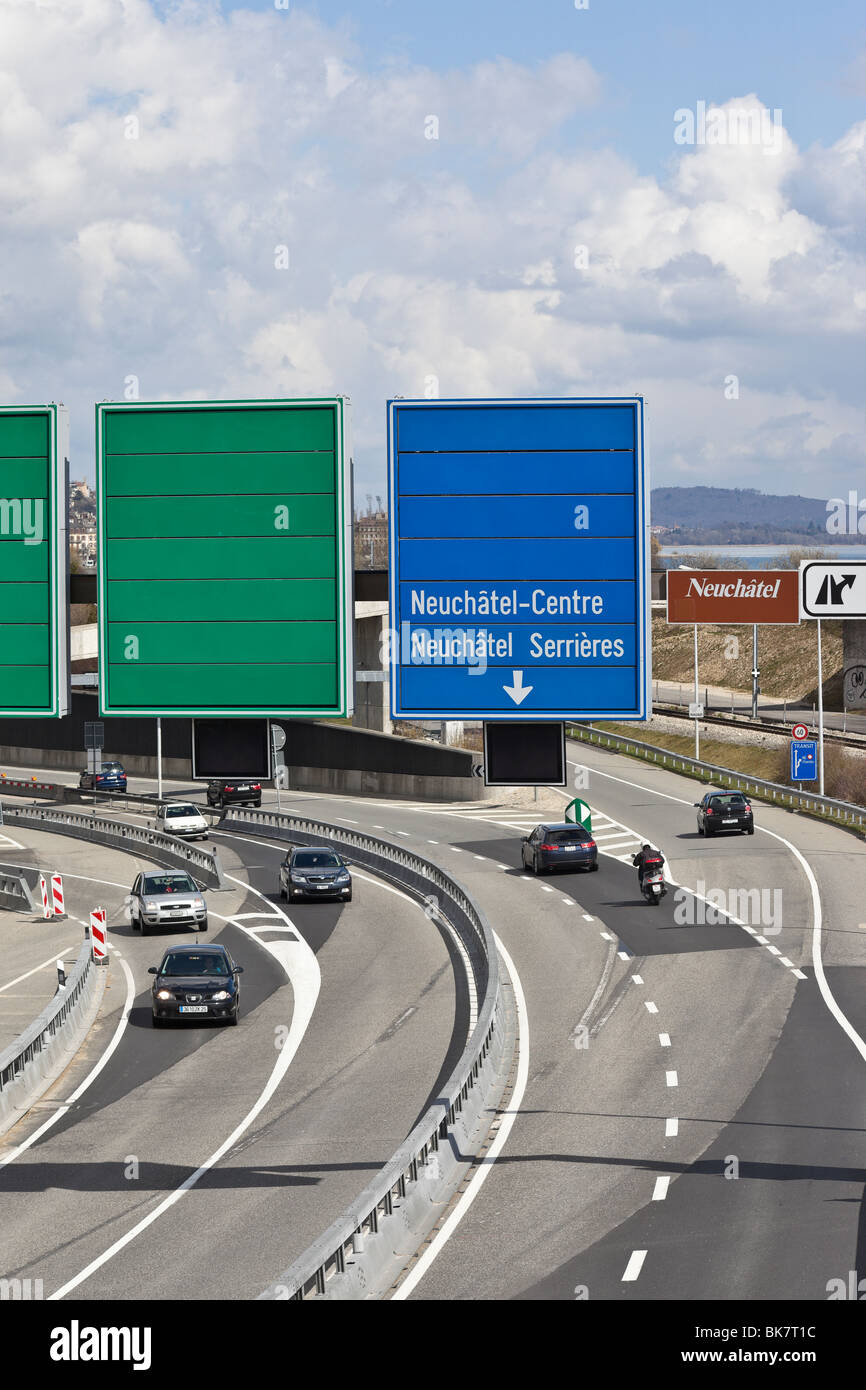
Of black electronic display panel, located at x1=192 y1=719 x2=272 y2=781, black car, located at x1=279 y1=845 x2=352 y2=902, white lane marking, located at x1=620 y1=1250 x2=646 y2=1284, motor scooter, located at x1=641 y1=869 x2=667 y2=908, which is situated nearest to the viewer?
white lane marking, located at x1=620 y1=1250 x2=646 y2=1284

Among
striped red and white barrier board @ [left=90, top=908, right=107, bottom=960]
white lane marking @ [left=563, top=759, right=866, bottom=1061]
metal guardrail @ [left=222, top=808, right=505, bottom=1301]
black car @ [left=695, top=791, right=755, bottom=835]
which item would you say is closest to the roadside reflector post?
striped red and white barrier board @ [left=90, top=908, right=107, bottom=960]

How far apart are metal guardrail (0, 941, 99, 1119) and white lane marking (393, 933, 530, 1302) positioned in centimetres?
797

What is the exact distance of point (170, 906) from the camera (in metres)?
46.5

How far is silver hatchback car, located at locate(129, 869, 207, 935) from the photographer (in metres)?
46.3

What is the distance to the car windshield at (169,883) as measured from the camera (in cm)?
4744

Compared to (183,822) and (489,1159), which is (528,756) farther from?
(183,822)

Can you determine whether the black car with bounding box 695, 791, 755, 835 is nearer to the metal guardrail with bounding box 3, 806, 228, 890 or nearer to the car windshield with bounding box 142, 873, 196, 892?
the metal guardrail with bounding box 3, 806, 228, 890

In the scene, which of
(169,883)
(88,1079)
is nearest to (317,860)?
(169,883)

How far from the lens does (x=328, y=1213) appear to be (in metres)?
20.0

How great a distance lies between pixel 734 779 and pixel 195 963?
47.1 metres

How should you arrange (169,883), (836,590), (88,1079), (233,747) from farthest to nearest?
(169,883) → (88,1079) → (233,747) → (836,590)

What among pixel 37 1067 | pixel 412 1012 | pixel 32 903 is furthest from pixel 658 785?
pixel 37 1067

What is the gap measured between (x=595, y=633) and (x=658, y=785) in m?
62.8

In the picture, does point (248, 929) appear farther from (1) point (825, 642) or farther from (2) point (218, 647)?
(1) point (825, 642)
